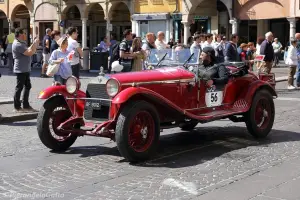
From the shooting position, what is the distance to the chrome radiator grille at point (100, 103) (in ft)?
23.7

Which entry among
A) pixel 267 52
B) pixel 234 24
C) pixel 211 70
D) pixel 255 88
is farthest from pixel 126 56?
pixel 234 24

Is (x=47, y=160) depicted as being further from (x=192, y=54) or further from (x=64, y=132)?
(x=192, y=54)

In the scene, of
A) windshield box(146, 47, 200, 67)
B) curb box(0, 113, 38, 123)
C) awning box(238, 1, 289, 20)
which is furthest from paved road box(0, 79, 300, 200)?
awning box(238, 1, 289, 20)

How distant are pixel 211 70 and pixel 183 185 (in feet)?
9.40

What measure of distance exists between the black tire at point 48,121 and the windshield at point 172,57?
1705mm

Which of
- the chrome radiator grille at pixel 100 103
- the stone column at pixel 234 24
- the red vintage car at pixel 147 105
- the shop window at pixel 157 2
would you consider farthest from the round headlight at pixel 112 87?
the shop window at pixel 157 2

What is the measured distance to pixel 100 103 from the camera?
23.6 feet

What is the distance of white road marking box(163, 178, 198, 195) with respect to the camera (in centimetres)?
567

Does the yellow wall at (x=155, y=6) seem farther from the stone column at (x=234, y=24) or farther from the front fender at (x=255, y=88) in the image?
the front fender at (x=255, y=88)

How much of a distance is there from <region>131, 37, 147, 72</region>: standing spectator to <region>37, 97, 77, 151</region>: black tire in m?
3.19

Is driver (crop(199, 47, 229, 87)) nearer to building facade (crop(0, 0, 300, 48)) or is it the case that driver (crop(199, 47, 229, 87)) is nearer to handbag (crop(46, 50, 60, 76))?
handbag (crop(46, 50, 60, 76))

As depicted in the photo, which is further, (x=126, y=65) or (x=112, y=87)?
(x=126, y=65)

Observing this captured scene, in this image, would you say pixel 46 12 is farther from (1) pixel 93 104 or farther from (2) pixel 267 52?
(1) pixel 93 104

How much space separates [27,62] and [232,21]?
2099 centimetres
